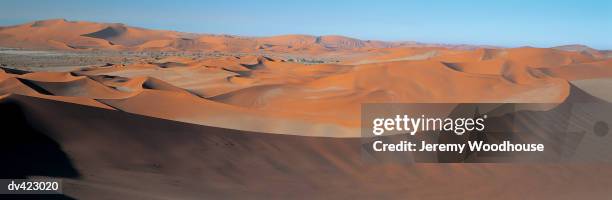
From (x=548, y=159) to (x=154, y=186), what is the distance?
7.43 meters

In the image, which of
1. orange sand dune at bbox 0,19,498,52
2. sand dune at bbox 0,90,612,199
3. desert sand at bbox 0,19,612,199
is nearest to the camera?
sand dune at bbox 0,90,612,199

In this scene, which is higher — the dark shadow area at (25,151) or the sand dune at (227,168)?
the dark shadow area at (25,151)

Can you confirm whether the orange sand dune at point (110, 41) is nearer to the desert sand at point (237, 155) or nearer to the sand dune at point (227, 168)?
the desert sand at point (237, 155)

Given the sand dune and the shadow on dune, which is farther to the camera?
the sand dune

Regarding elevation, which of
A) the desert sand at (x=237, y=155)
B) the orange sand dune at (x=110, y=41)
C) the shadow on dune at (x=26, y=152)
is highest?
the shadow on dune at (x=26, y=152)

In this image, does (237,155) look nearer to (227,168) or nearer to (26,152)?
(227,168)

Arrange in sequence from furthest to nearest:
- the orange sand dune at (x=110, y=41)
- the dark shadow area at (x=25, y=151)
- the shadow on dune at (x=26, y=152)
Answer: the orange sand dune at (x=110, y=41)
the dark shadow area at (x=25, y=151)
the shadow on dune at (x=26, y=152)

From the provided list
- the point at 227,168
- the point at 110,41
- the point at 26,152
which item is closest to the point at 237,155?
the point at 227,168

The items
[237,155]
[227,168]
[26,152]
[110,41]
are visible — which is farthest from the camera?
[110,41]

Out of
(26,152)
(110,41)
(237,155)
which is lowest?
(110,41)

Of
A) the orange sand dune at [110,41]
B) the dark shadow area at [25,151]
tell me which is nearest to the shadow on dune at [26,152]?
the dark shadow area at [25,151]

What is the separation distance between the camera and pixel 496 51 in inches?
1548

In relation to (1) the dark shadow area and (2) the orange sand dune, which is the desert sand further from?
(2) the orange sand dune

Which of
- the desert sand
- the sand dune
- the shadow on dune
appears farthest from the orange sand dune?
the shadow on dune
